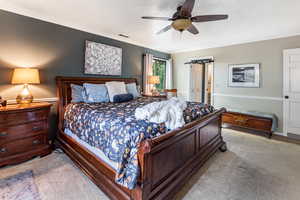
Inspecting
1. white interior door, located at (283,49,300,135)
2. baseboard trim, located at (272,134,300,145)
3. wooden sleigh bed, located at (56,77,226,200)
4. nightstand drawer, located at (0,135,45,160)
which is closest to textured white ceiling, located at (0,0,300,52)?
white interior door, located at (283,49,300,135)

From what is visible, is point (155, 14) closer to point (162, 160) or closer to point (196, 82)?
point (162, 160)

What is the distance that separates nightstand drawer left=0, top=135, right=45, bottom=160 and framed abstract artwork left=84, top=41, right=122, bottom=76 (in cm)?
167

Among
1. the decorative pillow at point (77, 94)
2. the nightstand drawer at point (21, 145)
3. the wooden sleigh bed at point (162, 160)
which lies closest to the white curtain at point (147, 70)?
the decorative pillow at point (77, 94)

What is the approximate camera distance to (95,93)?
3.07m

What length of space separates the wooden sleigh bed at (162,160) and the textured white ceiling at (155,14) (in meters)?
1.86

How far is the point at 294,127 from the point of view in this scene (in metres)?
3.69

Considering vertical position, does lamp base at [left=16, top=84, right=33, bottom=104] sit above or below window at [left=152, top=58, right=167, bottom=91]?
below

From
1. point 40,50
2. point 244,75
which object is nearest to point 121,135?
point 40,50

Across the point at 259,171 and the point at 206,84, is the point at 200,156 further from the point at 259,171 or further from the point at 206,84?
the point at 206,84

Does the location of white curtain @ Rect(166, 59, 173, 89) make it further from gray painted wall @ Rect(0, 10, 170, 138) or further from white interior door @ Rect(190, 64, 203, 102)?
gray painted wall @ Rect(0, 10, 170, 138)

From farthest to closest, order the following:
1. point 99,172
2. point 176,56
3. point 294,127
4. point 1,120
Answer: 1. point 176,56
2. point 294,127
3. point 1,120
4. point 99,172

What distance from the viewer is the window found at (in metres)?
5.78

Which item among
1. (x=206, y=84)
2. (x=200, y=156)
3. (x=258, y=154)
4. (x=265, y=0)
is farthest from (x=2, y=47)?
(x=206, y=84)

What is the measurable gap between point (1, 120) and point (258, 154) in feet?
14.0
